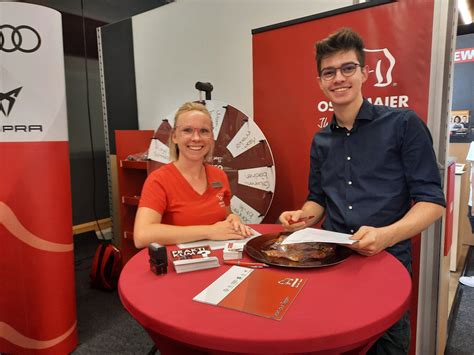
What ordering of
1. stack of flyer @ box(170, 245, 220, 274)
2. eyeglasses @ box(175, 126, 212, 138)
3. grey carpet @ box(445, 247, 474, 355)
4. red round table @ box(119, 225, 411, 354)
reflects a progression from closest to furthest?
1. red round table @ box(119, 225, 411, 354)
2. stack of flyer @ box(170, 245, 220, 274)
3. eyeglasses @ box(175, 126, 212, 138)
4. grey carpet @ box(445, 247, 474, 355)

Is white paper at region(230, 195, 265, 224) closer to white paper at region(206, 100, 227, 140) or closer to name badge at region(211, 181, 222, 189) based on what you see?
white paper at region(206, 100, 227, 140)

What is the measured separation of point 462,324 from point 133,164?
261 centimetres

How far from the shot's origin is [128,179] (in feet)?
10.3

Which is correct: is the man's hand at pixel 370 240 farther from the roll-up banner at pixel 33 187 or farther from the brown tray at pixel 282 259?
the roll-up banner at pixel 33 187

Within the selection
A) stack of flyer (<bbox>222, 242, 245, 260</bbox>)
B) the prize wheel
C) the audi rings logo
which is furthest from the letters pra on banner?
stack of flyer (<bbox>222, 242, 245, 260</bbox>)

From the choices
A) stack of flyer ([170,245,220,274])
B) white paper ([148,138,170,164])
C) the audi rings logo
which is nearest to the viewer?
stack of flyer ([170,245,220,274])

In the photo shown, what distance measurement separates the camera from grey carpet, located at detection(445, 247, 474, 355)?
205cm

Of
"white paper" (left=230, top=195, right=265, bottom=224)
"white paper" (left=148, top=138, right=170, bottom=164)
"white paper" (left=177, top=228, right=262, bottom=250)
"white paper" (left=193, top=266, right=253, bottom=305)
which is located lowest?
"white paper" (left=230, top=195, right=265, bottom=224)

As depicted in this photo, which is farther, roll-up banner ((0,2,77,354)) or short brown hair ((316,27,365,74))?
roll-up banner ((0,2,77,354))

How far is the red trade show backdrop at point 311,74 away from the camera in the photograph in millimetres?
1640

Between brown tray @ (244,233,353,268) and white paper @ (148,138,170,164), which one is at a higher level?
white paper @ (148,138,170,164)

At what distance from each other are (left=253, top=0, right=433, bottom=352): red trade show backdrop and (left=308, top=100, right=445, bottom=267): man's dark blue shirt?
1.20ft

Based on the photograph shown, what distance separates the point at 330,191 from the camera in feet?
4.98

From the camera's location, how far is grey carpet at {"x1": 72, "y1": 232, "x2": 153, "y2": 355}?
2104mm
